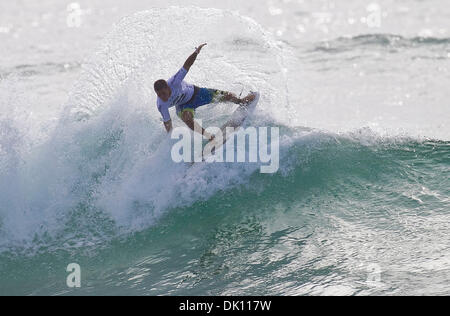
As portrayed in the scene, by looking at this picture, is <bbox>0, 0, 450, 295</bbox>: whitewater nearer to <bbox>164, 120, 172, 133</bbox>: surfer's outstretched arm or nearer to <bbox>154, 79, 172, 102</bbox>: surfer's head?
<bbox>164, 120, 172, 133</bbox>: surfer's outstretched arm

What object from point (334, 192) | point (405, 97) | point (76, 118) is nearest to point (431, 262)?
point (334, 192)

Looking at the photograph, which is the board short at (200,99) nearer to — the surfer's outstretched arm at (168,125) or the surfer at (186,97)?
the surfer at (186,97)

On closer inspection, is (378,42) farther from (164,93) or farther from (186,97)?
(164,93)

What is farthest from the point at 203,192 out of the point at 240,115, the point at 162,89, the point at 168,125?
the point at 162,89

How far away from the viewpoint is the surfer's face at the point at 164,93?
8.99 m

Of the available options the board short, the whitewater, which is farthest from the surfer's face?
the whitewater

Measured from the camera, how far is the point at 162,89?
29.5 feet

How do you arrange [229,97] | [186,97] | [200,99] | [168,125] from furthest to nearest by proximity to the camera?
[229,97] → [200,99] → [186,97] → [168,125]

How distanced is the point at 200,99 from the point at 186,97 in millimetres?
330

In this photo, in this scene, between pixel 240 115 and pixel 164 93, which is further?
pixel 240 115

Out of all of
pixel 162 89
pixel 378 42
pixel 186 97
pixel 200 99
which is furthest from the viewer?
pixel 378 42

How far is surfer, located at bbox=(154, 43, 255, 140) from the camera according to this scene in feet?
29.8
